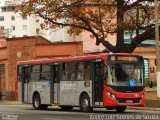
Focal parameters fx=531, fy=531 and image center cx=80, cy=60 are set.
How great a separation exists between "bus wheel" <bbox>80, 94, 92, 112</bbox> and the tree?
23.0 ft

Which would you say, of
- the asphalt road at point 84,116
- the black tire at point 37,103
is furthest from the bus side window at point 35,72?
the asphalt road at point 84,116

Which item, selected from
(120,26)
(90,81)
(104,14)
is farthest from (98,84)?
(104,14)

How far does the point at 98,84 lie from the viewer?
97.5ft

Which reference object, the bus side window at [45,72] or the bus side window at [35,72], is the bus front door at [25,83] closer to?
the bus side window at [35,72]

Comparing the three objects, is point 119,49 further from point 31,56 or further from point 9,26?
point 9,26

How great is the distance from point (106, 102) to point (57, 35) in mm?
58567

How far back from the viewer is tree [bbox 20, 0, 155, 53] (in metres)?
36.0

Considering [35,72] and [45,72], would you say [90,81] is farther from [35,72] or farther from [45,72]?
[35,72]

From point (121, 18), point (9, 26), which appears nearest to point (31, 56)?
point (121, 18)

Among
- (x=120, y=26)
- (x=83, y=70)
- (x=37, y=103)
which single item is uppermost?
(x=120, y=26)

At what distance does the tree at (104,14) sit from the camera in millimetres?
35969

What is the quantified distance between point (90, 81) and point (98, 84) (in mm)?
692

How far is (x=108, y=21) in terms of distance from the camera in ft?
127

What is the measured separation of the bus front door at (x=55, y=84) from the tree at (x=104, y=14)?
4.25 m
